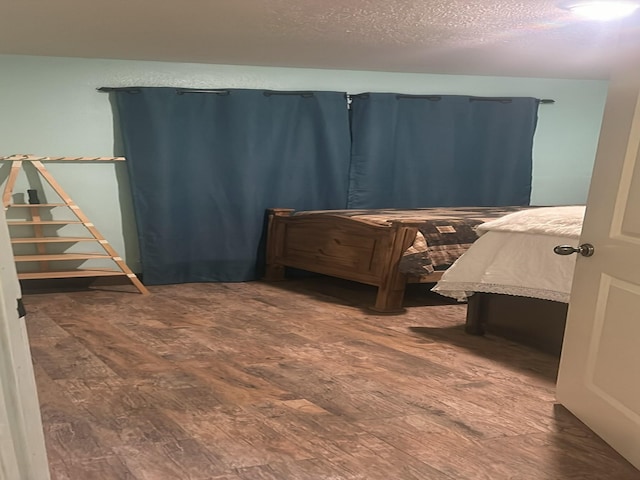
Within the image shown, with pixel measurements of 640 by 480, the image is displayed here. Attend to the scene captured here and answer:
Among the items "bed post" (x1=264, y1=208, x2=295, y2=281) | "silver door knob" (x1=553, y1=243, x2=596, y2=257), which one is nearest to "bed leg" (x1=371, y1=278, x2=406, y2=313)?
"bed post" (x1=264, y1=208, x2=295, y2=281)

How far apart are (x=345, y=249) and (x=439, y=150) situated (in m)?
1.51

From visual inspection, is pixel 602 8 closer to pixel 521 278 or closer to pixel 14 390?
pixel 521 278

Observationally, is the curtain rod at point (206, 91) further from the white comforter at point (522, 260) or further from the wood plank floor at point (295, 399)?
the white comforter at point (522, 260)

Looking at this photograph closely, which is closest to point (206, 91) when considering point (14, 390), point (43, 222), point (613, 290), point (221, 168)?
point (221, 168)

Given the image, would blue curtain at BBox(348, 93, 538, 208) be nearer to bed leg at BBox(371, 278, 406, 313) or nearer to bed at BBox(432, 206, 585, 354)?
bed leg at BBox(371, 278, 406, 313)

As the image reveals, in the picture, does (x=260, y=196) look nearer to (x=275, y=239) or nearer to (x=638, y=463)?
(x=275, y=239)

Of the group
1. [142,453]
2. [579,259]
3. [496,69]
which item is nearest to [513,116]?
[496,69]

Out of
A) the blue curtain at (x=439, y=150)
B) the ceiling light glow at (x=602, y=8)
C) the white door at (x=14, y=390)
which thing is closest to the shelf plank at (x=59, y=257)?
the blue curtain at (x=439, y=150)

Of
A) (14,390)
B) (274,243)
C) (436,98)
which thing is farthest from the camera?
(436,98)

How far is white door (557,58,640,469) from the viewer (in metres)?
1.82

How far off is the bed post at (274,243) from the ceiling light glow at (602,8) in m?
2.52

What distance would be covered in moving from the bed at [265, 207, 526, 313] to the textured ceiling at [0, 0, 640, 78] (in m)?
1.13

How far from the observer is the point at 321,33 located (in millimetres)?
3258

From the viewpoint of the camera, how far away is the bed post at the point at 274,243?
4.55 meters
